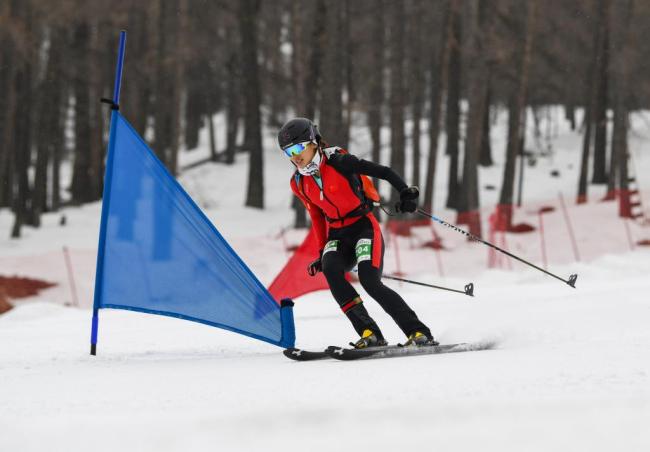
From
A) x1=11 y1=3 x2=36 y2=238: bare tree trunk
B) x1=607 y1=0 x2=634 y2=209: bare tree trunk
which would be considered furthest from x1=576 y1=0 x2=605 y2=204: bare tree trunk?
x1=11 y1=3 x2=36 y2=238: bare tree trunk

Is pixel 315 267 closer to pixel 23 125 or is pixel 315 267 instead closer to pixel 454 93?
pixel 454 93

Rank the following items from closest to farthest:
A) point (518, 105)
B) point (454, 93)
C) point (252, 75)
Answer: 1. point (518, 105)
2. point (454, 93)
3. point (252, 75)

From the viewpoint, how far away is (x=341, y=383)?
4.67 meters

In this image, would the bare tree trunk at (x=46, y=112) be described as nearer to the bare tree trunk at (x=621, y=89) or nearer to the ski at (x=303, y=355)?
the bare tree trunk at (x=621, y=89)

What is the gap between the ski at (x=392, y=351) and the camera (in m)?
5.66

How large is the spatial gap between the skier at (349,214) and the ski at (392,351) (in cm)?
10

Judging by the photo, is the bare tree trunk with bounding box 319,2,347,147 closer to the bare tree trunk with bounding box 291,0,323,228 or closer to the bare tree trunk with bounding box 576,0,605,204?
the bare tree trunk with bounding box 291,0,323,228

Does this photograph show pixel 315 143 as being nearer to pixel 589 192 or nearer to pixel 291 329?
pixel 291 329

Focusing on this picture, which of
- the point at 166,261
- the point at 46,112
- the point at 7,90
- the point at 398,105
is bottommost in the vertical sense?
the point at 166,261

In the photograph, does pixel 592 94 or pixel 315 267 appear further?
pixel 592 94

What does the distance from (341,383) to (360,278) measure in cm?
138

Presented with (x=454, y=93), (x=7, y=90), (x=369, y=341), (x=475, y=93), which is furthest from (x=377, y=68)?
(x=369, y=341)

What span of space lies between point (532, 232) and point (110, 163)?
1694cm

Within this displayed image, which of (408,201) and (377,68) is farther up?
(377,68)
